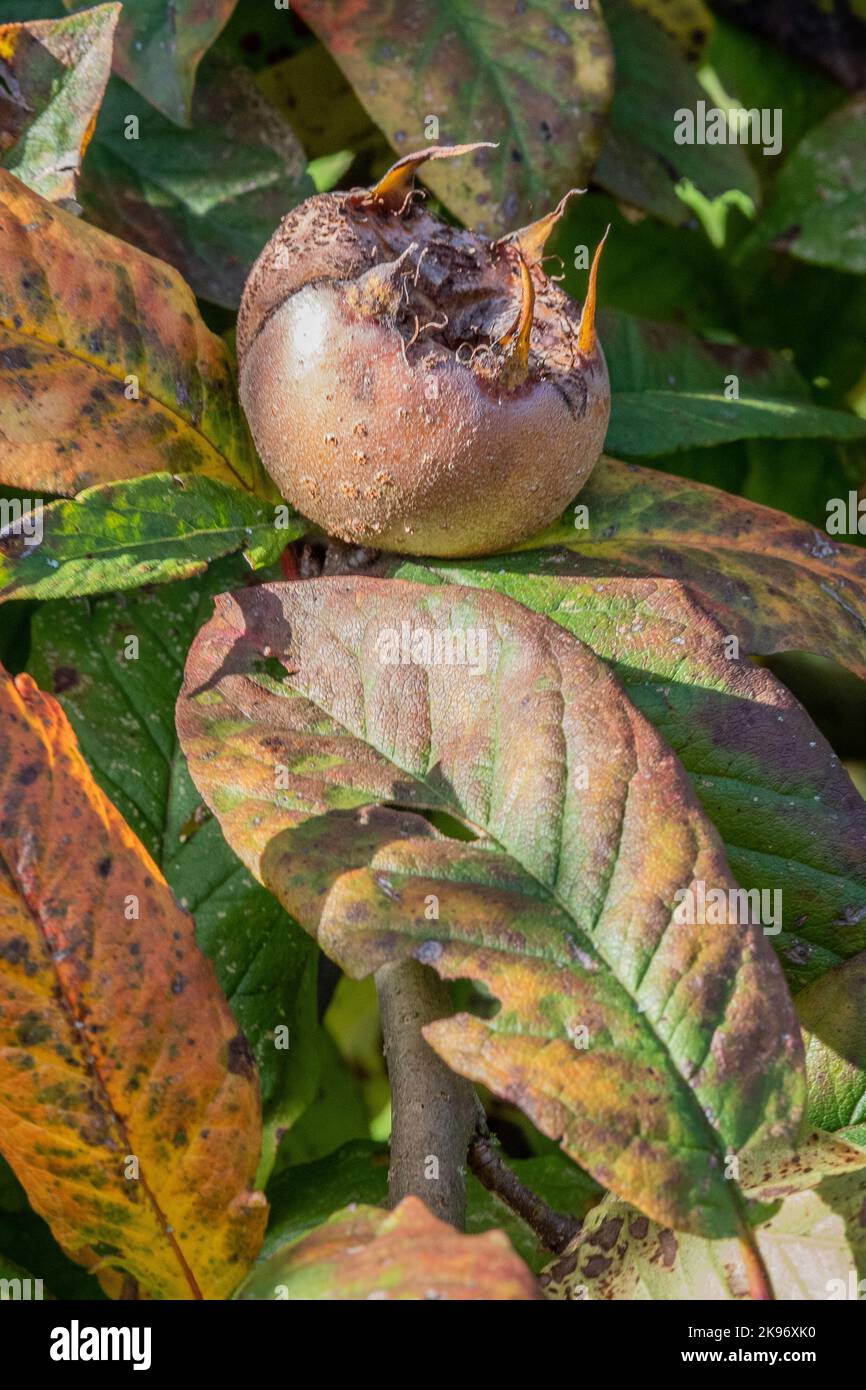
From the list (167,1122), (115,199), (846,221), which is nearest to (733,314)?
(846,221)

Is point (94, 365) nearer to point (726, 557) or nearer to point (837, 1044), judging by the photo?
point (726, 557)

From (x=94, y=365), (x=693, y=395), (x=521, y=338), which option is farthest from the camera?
(x=693, y=395)

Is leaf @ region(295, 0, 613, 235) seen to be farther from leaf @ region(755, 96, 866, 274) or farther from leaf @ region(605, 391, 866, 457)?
leaf @ region(755, 96, 866, 274)

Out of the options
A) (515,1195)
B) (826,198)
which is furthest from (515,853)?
(826,198)

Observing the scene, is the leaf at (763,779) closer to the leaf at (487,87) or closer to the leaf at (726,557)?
the leaf at (726,557)

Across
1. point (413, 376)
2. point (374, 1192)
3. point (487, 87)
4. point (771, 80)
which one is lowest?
point (374, 1192)

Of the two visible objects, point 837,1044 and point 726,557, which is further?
point 726,557

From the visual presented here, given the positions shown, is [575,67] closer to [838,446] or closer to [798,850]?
[838,446]
